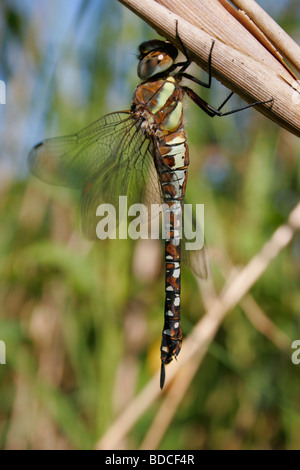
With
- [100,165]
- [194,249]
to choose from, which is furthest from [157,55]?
[194,249]

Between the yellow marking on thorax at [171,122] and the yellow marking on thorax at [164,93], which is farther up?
the yellow marking on thorax at [164,93]

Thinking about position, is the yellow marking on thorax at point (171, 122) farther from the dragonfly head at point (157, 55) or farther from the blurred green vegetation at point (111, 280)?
the blurred green vegetation at point (111, 280)

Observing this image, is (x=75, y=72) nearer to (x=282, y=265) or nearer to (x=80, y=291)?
(x=80, y=291)

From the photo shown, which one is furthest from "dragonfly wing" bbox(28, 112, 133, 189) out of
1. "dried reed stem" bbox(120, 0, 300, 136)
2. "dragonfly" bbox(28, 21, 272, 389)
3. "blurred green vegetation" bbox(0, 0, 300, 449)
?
"dried reed stem" bbox(120, 0, 300, 136)

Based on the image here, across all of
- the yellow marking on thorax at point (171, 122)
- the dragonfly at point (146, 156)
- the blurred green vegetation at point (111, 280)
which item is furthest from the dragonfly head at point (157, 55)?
the blurred green vegetation at point (111, 280)

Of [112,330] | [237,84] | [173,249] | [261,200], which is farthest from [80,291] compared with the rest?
[237,84]

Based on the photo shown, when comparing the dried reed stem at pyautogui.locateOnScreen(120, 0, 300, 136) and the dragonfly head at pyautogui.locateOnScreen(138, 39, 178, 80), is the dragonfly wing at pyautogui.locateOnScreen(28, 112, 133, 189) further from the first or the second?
the dried reed stem at pyautogui.locateOnScreen(120, 0, 300, 136)
